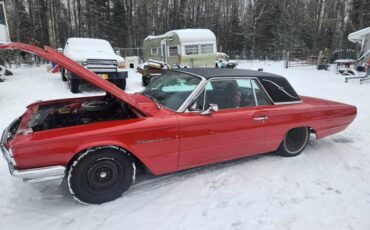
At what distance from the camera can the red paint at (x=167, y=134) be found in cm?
247

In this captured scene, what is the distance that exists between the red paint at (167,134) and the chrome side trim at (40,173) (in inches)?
1.9

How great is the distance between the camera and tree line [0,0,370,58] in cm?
2709

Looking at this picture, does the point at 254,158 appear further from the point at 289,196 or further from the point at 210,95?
the point at 210,95

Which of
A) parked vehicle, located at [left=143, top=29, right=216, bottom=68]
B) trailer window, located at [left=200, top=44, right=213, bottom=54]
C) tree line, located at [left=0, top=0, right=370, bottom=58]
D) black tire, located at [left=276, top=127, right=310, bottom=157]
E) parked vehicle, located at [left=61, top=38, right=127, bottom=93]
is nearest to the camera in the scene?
black tire, located at [left=276, top=127, right=310, bottom=157]

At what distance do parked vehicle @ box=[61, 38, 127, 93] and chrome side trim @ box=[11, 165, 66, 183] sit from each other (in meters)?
6.61

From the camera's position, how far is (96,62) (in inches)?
356

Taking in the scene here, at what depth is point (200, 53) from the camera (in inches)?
615

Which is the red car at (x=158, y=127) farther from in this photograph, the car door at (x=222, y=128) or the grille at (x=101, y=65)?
the grille at (x=101, y=65)

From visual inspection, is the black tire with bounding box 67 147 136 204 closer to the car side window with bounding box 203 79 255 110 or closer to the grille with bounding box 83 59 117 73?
the car side window with bounding box 203 79 255 110

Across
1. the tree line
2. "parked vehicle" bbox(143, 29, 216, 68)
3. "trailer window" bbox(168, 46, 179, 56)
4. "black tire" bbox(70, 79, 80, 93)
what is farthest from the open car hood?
the tree line

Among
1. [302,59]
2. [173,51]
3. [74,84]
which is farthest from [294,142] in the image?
[302,59]

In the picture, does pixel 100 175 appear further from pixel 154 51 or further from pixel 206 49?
pixel 154 51

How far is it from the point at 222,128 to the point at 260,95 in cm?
91

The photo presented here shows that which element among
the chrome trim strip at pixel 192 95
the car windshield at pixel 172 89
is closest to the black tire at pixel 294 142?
the chrome trim strip at pixel 192 95
